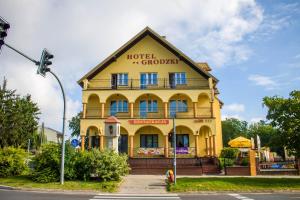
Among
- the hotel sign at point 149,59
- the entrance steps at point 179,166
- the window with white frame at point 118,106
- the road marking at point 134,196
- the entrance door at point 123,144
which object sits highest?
the hotel sign at point 149,59

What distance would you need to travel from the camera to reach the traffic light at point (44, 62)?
1526 centimetres

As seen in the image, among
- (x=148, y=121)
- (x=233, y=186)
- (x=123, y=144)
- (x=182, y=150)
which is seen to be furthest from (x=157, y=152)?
(x=233, y=186)

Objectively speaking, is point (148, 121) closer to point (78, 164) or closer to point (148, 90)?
point (148, 90)

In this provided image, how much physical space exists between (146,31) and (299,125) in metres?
19.0

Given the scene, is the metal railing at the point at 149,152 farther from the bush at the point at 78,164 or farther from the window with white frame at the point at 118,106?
the bush at the point at 78,164

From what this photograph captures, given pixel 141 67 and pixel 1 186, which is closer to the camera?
pixel 1 186

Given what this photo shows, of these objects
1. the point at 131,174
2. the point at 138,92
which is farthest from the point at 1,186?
the point at 138,92

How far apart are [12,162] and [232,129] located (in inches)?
→ 2895

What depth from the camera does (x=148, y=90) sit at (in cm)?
3147

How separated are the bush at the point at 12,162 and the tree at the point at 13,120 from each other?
1339 cm

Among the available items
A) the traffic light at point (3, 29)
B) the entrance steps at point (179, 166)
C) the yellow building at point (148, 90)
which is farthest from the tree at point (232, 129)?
the traffic light at point (3, 29)

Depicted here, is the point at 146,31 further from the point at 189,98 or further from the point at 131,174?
the point at 131,174

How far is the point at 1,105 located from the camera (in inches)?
1457

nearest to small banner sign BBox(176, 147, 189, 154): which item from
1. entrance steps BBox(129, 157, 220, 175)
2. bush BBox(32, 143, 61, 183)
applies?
entrance steps BBox(129, 157, 220, 175)
